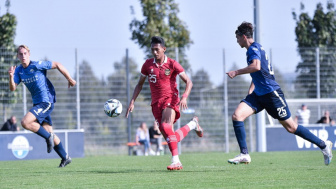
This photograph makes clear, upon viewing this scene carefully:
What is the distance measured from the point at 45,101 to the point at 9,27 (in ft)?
41.5

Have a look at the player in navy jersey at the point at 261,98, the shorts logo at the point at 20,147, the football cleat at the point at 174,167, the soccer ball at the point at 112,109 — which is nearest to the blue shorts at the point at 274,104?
the player in navy jersey at the point at 261,98

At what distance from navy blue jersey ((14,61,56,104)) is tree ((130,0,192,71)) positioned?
14.8 meters

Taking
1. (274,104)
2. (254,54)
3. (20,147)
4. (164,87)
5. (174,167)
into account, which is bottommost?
(20,147)

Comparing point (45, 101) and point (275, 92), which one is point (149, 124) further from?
point (275, 92)

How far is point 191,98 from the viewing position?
82.1 feet

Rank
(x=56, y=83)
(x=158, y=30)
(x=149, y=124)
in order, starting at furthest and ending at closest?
(x=158, y=30)
(x=149, y=124)
(x=56, y=83)

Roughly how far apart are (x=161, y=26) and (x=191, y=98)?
385 centimetres

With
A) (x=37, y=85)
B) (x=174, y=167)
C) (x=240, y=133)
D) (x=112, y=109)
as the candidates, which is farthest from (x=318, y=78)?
(x=174, y=167)

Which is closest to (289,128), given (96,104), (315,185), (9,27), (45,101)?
(315,185)

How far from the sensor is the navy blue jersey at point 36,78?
11.9m

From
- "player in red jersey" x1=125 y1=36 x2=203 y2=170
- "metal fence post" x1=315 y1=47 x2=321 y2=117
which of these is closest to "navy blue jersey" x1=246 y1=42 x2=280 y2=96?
"player in red jersey" x1=125 y1=36 x2=203 y2=170

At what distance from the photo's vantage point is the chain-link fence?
22797 mm

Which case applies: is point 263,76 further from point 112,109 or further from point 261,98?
point 112,109

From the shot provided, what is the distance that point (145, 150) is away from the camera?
78.1ft
